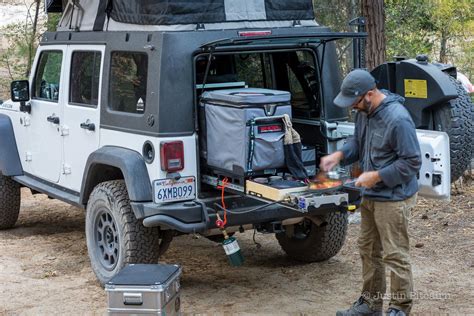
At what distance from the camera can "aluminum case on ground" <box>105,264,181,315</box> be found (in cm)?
486

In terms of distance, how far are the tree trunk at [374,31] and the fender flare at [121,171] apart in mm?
3713

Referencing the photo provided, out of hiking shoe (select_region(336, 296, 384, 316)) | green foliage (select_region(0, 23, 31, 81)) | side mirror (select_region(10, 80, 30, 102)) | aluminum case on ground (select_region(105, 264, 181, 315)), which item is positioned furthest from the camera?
green foliage (select_region(0, 23, 31, 81))

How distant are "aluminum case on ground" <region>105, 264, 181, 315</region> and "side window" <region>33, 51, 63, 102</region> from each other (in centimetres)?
239

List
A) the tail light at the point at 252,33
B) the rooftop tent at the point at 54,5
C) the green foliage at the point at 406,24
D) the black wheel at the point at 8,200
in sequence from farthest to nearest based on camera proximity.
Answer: the green foliage at the point at 406,24 → the black wheel at the point at 8,200 → the rooftop tent at the point at 54,5 → the tail light at the point at 252,33

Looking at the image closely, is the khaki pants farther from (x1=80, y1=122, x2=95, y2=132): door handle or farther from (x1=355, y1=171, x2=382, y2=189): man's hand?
(x1=80, y1=122, x2=95, y2=132): door handle

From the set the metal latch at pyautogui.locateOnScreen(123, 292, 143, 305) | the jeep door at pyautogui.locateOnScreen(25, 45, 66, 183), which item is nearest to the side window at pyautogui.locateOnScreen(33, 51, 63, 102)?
the jeep door at pyautogui.locateOnScreen(25, 45, 66, 183)

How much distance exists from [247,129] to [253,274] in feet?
6.19

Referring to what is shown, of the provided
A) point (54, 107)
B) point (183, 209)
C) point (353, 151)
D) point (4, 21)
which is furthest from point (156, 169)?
point (4, 21)

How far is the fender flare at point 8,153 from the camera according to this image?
748 centimetres

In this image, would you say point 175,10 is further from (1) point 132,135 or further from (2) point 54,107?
(2) point 54,107

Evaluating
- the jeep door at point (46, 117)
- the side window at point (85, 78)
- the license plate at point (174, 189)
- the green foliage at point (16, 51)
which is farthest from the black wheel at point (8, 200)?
the green foliage at point (16, 51)

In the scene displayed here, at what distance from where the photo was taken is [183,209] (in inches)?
209

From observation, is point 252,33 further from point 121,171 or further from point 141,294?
point 141,294

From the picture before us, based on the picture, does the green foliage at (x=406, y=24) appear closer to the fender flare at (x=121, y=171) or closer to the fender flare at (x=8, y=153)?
the fender flare at (x=8, y=153)
